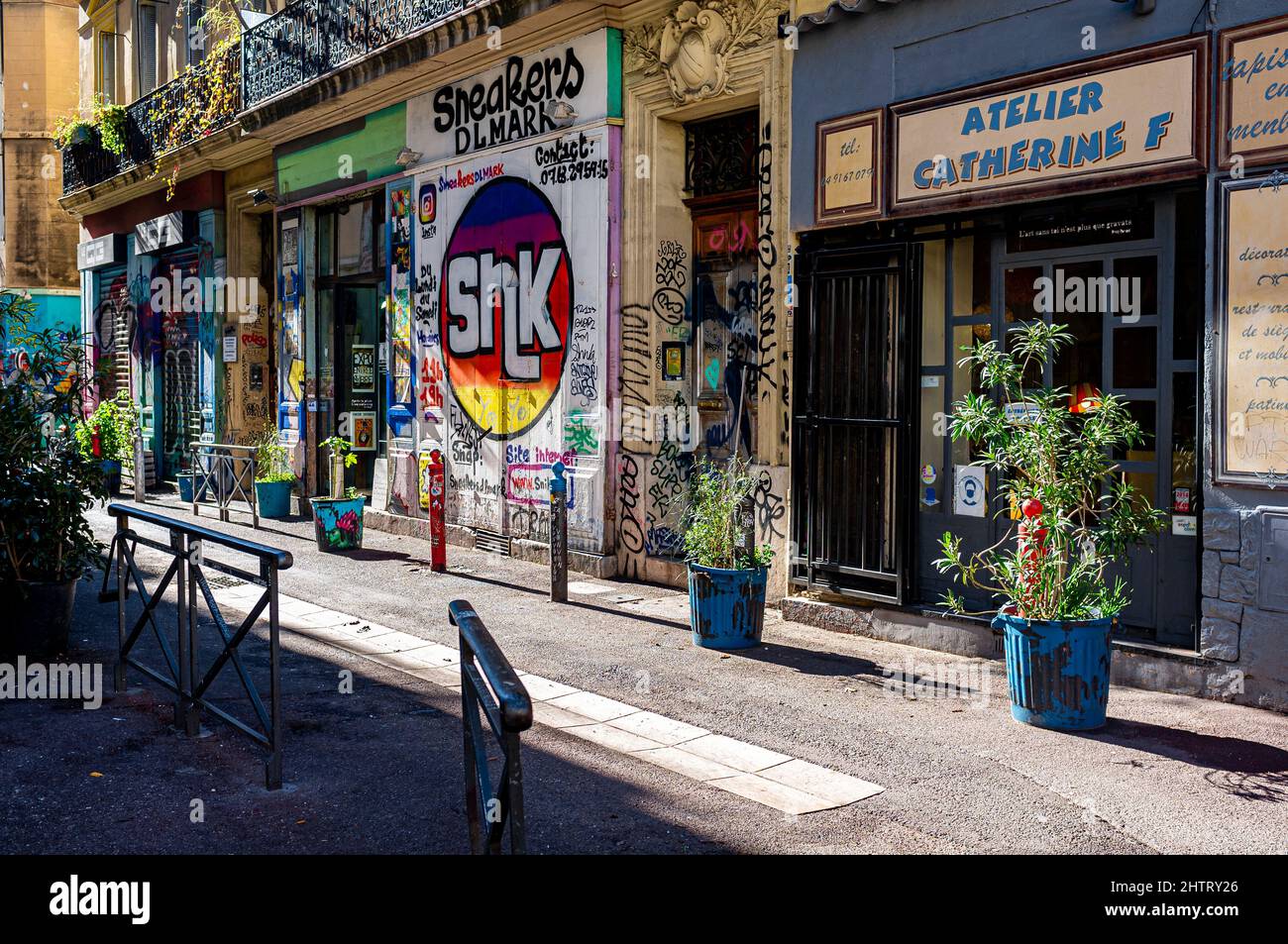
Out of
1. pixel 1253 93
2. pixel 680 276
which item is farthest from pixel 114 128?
pixel 1253 93

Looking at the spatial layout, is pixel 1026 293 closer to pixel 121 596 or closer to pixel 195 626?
pixel 195 626

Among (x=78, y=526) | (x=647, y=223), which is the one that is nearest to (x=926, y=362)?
(x=647, y=223)

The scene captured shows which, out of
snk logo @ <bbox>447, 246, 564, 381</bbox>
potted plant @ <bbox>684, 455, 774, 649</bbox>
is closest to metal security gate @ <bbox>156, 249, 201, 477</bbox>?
snk logo @ <bbox>447, 246, 564, 381</bbox>

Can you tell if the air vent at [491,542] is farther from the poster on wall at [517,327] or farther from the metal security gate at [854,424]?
the metal security gate at [854,424]

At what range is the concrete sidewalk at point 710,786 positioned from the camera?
191 inches

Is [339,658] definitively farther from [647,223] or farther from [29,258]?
[29,258]

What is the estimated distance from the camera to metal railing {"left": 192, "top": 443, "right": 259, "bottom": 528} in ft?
51.3

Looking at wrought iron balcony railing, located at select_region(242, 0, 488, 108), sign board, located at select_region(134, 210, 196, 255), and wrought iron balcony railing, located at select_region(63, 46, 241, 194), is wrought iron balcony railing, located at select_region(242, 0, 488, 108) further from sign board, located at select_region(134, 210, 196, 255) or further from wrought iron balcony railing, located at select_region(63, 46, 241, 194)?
sign board, located at select_region(134, 210, 196, 255)

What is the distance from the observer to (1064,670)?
633 centimetres

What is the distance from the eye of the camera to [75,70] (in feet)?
93.5

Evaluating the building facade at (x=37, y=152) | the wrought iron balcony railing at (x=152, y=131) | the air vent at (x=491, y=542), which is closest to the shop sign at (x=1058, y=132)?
the air vent at (x=491, y=542)

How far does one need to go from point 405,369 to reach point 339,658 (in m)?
7.53

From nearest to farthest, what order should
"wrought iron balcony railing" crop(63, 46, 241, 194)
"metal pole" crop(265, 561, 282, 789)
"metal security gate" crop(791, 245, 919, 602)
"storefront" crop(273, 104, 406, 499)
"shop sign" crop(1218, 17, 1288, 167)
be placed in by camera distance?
1. "metal pole" crop(265, 561, 282, 789)
2. "shop sign" crop(1218, 17, 1288, 167)
3. "metal security gate" crop(791, 245, 919, 602)
4. "storefront" crop(273, 104, 406, 499)
5. "wrought iron balcony railing" crop(63, 46, 241, 194)

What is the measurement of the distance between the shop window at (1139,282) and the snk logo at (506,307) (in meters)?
6.01
